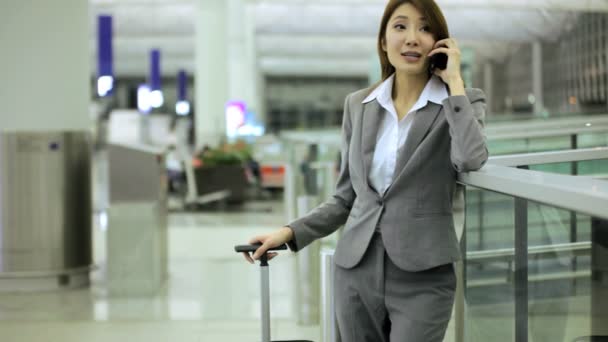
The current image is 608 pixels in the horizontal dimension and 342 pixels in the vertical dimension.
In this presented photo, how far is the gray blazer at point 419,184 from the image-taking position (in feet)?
7.28

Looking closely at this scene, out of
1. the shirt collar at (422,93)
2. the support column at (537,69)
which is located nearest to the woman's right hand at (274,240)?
the shirt collar at (422,93)

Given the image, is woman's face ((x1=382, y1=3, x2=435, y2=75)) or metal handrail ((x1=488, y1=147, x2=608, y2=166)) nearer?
woman's face ((x1=382, y1=3, x2=435, y2=75))

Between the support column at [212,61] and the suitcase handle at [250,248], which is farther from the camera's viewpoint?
the support column at [212,61]

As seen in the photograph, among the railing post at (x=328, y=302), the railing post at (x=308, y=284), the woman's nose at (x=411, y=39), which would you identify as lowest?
the railing post at (x=308, y=284)

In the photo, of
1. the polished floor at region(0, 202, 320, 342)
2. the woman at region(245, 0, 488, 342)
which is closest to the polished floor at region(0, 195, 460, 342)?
the polished floor at region(0, 202, 320, 342)

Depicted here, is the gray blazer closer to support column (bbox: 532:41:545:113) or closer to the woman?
the woman

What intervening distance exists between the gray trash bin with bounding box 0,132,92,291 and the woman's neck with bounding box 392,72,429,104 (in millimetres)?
6264

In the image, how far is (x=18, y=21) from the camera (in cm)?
811

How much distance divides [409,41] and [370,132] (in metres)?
0.26

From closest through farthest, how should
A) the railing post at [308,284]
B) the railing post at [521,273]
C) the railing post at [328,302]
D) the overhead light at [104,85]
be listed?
the railing post at [521,273] → the railing post at [328,302] → the railing post at [308,284] → the overhead light at [104,85]

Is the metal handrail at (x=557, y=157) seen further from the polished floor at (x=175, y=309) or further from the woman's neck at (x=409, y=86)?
the polished floor at (x=175, y=309)

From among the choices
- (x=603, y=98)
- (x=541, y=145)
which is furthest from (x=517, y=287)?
(x=603, y=98)

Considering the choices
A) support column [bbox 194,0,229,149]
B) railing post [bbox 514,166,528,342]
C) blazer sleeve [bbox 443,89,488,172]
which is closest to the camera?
blazer sleeve [bbox 443,89,488,172]

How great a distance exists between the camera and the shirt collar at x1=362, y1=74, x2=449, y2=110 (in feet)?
7.61
